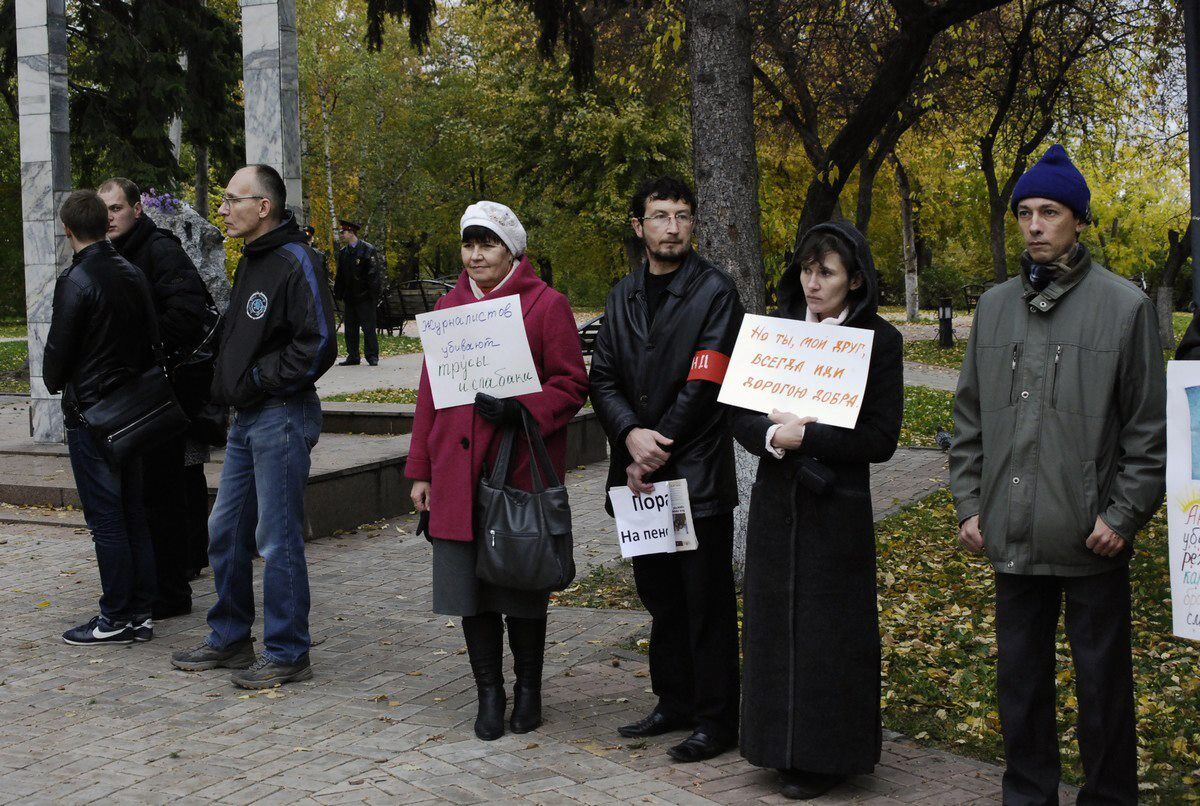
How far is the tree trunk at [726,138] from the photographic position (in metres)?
7.41

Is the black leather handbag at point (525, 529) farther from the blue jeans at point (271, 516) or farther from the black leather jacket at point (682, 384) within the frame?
the blue jeans at point (271, 516)

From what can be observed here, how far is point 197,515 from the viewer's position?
26.3ft

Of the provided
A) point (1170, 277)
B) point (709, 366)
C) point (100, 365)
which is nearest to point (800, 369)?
point (709, 366)

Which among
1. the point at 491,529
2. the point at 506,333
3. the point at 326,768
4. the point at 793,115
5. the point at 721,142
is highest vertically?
the point at 793,115

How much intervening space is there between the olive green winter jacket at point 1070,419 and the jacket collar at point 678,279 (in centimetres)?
119

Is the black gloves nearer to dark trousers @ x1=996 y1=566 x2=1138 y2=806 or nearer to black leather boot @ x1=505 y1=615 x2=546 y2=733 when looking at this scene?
black leather boot @ x1=505 y1=615 x2=546 y2=733

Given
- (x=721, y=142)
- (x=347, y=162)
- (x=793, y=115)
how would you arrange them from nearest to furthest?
1. (x=721, y=142)
2. (x=793, y=115)
3. (x=347, y=162)

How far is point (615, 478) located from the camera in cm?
507

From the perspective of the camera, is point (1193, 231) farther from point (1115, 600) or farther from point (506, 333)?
point (506, 333)

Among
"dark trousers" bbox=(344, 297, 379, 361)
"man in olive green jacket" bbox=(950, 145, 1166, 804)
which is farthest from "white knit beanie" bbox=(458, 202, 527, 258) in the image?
"dark trousers" bbox=(344, 297, 379, 361)

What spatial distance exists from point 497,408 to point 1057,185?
2.13 m

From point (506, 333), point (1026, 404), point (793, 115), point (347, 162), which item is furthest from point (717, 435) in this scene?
point (347, 162)

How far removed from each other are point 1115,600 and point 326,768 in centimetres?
273

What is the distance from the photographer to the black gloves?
5016 mm
